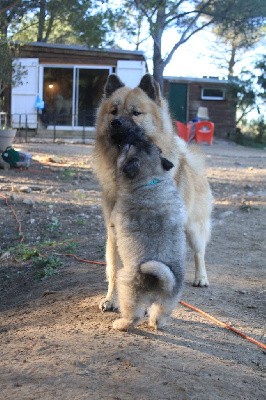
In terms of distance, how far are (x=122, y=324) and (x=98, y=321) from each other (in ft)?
1.39

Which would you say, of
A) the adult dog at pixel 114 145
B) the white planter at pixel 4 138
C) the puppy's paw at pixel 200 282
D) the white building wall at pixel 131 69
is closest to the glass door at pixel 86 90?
the white building wall at pixel 131 69

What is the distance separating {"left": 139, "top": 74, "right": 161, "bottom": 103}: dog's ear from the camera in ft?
16.2

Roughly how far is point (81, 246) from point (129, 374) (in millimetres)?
4314

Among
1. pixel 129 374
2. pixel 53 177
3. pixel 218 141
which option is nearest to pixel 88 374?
pixel 129 374

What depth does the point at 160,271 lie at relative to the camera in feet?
11.9

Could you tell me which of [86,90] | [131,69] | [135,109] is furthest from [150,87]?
[86,90]

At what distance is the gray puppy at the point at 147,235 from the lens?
3.75 meters

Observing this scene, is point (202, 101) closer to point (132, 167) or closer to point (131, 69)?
point (131, 69)

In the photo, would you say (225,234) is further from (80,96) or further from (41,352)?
(80,96)

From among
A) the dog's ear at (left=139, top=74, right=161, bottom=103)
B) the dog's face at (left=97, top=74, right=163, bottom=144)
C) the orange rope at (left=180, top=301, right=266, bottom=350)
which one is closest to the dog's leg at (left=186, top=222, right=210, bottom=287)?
the orange rope at (left=180, top=301, right=266, bottom=350)

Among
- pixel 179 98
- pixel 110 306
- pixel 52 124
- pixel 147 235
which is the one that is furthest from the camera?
pixel 179 98

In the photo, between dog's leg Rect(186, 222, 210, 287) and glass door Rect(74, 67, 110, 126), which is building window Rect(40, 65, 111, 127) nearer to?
glass door Rect(74, 67, 110, 126)

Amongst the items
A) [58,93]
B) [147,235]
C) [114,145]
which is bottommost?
[147,235]

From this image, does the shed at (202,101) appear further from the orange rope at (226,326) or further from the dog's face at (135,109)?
the orange rope at (226,326)
